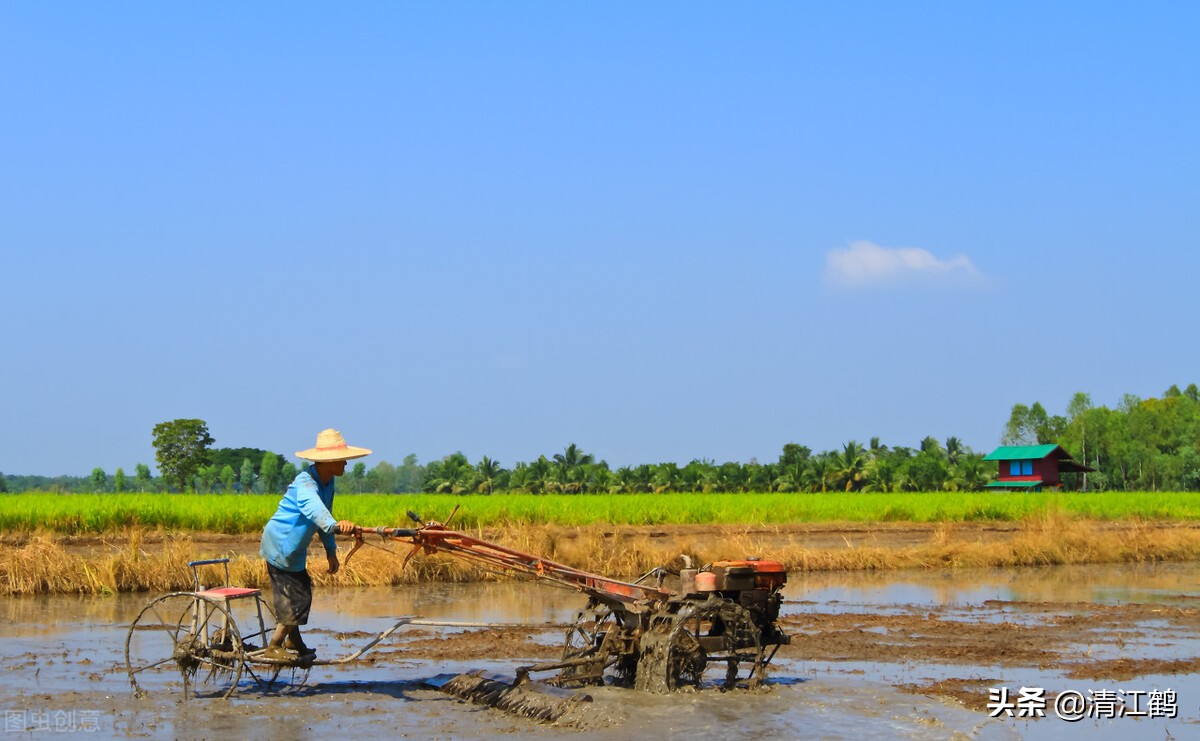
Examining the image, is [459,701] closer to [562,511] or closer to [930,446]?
[562,511]

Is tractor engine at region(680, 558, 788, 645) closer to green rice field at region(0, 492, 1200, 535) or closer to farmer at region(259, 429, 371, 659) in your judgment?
farmer at region(259, 429, 371, 659)

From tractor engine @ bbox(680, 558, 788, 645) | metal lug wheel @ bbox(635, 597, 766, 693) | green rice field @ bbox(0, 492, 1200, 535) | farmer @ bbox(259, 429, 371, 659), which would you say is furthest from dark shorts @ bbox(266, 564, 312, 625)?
green rice field @ bbox(0, 492, 1200, 535)

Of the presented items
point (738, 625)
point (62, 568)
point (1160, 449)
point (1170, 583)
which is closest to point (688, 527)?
point (1170, 583)

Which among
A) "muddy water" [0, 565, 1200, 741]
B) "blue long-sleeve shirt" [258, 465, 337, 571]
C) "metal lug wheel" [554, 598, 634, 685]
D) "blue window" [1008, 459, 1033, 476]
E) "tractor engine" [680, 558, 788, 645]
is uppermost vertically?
"blue window" [1008, 459, 1033, 476]

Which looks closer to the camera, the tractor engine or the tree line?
the tractor engine

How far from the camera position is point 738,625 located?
859cm

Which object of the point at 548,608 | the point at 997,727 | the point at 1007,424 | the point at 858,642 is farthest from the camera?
the point at 1007,424

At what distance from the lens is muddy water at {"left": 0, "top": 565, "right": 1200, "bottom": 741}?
7496 mm

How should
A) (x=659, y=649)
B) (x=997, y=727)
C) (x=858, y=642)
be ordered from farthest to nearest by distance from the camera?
(x=858, y=642)
(x=659, y=649)
(x=997, y=727)

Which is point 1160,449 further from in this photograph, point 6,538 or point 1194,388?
point 6,538

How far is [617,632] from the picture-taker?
8641mm

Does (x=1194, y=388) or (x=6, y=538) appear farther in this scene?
(x=1194, y=388)

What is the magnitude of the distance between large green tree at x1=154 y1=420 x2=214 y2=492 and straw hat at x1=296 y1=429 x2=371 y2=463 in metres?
79.4

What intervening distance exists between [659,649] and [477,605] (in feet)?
20.1
